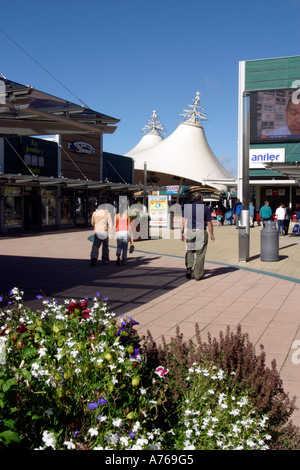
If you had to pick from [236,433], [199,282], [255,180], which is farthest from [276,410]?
[255,180]

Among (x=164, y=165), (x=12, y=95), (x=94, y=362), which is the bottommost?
(x=94, y=362)

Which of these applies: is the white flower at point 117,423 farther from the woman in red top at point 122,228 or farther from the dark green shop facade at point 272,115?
the dark green shop facade at point 272,115

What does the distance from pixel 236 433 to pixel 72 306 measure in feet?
5.12

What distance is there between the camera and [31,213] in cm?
2595

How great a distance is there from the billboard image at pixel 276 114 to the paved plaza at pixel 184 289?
27.8 meters

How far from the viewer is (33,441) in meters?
2.01

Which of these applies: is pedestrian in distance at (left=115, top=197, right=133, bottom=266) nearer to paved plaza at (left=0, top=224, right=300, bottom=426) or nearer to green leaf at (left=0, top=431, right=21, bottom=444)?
paved plaza at (left=0, top=224, right=300, bottom=426)

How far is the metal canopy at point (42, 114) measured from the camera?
5285mm

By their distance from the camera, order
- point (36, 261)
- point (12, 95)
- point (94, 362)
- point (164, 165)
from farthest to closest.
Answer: point (164, 165) → point (36, 261) → point (12, 95) → point (94, 362)

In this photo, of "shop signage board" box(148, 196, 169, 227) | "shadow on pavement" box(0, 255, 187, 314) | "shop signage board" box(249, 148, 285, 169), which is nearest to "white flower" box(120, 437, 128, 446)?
"shadow on pavement" box(0, 255, 187, 314)

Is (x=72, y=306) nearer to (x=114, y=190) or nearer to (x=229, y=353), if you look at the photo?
(x=229, y=353)

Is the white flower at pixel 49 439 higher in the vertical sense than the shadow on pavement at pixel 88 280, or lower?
higher

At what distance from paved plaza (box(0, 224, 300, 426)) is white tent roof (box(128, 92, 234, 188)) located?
48291mm

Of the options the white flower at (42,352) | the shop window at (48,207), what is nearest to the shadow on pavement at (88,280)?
the white flower at (42,352)
